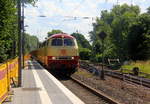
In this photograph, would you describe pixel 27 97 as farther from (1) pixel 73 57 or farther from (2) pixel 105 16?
(2) pixel 105 16

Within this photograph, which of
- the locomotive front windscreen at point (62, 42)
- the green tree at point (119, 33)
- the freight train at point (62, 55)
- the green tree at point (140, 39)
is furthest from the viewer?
the green tree at point (119, 33)

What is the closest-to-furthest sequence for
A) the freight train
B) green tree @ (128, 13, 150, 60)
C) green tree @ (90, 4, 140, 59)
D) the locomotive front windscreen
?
the freight train → the locomotive front windscreen → green tree @ (128, 13, 150, 60) → green tree @ (90, 4, 140, 59)

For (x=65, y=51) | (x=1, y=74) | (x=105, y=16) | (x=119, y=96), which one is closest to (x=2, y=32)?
(x=65, y=51)

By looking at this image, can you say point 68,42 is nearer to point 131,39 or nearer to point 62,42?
point 62,42

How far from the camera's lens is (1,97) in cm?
1180

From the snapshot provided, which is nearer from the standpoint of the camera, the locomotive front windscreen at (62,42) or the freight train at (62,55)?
the freight train at (62,55)

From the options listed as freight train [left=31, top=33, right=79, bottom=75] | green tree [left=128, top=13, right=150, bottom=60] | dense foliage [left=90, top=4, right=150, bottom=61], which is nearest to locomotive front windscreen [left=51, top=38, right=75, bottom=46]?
freight train [left=31, top=33, right=79, bottom=75]

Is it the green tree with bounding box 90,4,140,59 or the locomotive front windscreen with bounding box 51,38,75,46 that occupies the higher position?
the green tree with bounding box 90,4,140,59

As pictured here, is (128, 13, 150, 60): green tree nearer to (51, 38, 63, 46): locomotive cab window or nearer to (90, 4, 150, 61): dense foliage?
(90, 4, 150, 61): dense foliage

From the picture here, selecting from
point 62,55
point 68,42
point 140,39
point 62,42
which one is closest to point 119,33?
point 140,39

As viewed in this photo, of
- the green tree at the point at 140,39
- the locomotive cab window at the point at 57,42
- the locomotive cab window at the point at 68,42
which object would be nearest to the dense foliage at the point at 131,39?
the green tree at the point at 140,39

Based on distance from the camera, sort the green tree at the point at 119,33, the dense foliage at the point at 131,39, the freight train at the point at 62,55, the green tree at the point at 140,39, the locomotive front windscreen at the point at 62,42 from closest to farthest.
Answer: the freight train at the point at 62,55 < the locomotive front windscreen at the point at 62,42 < the green tree at the point at 140,39 < the dense foliage at the point at 131,39 < the green tree at the point at 119,33

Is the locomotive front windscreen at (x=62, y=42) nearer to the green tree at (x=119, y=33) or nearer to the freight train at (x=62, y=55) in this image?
the freight train at (x=62, y=55)

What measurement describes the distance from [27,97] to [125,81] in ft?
33.9
